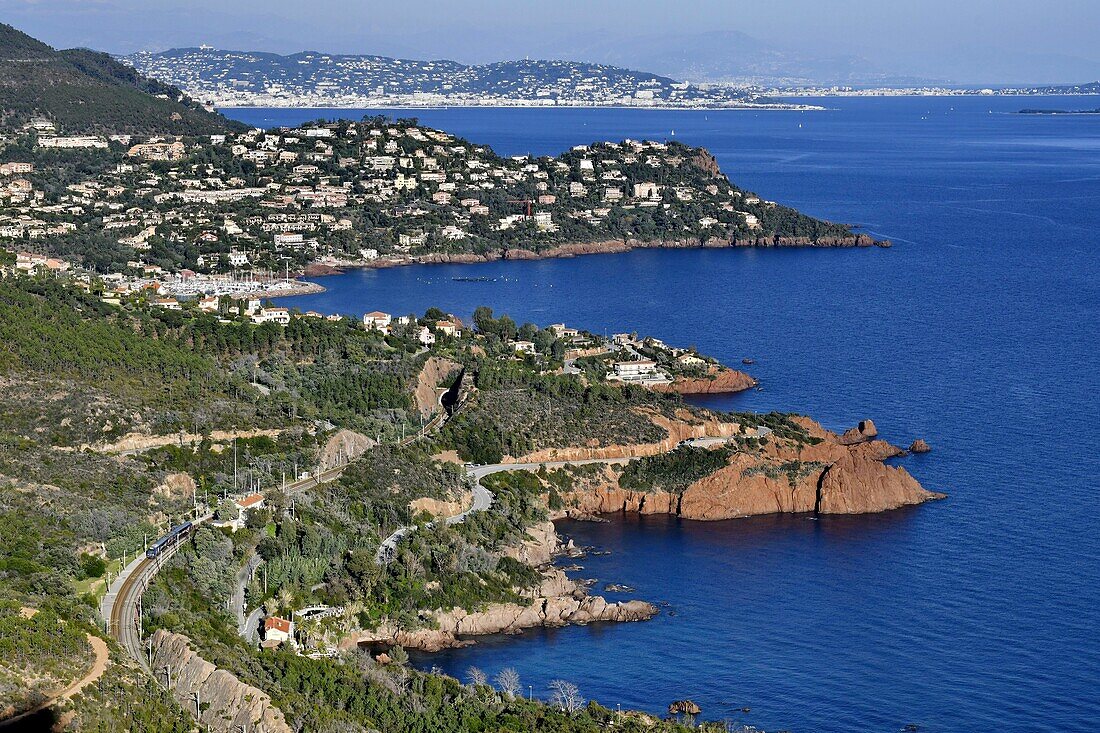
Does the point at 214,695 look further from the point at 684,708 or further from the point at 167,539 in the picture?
the point at 167,539

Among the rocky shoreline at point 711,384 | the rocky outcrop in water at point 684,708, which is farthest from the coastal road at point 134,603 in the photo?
the rocky shoreline at point 711,384

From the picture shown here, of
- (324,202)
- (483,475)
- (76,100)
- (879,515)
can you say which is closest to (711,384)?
(879,515)

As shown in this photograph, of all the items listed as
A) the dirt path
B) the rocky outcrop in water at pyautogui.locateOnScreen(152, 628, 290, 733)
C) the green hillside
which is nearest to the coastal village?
the green hillside

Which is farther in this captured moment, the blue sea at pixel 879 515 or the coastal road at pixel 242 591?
the coastal road at pixel 242 591

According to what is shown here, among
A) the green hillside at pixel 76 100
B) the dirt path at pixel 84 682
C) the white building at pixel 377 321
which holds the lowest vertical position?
the white building at pixel 377 321

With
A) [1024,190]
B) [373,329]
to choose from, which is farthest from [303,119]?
[373,329]

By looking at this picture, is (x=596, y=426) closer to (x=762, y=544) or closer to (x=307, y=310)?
(x=762, y=544)

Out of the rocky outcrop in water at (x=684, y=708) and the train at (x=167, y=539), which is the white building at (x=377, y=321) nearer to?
the train at (x=167, y=539)
